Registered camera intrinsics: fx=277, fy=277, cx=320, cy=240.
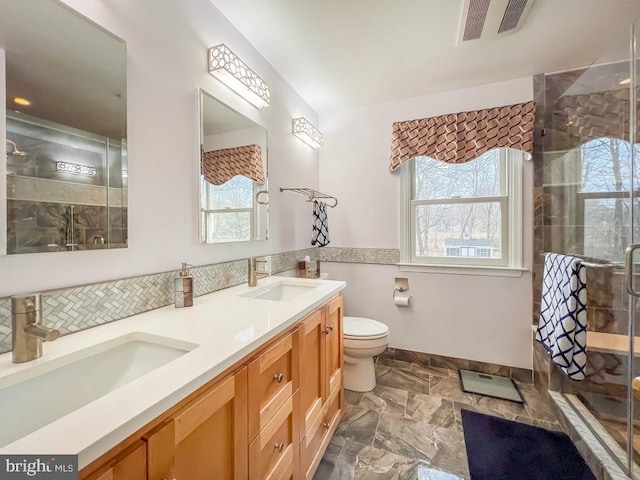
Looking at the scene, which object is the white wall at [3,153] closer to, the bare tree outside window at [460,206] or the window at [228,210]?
the window at [228,210]

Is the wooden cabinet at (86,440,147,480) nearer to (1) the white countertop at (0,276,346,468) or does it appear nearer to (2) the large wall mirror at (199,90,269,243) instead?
(1) the white countertop at (0,276,346,468)

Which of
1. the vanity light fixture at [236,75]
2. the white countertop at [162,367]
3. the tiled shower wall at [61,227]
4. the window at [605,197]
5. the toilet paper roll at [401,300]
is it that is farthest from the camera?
the toilet paper roll at [401,300]

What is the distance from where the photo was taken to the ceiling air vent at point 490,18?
1.36 m

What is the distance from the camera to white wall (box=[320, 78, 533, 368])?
219 centimetres

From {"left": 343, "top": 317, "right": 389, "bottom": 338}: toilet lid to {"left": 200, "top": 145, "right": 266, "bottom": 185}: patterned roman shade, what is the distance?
1215 mm

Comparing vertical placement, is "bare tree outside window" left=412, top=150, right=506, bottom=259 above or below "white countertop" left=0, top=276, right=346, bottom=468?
above

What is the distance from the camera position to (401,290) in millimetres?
2482

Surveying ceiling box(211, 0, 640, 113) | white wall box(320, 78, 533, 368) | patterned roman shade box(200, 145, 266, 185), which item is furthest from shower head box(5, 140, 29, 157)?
white wall box(320, 78, 533, 368)

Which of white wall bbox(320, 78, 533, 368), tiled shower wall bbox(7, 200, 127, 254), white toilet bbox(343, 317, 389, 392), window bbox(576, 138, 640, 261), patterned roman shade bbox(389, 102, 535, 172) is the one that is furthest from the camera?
white wall bbox(320, 78, 533, 368)

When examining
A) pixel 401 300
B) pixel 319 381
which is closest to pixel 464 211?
pixel 401 300

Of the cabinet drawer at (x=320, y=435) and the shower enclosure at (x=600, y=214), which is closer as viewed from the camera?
the cabinet drawer at (x=320, y=435)

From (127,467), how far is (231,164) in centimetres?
139

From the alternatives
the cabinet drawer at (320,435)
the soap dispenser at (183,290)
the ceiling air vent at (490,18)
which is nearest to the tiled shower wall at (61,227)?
the soap dispenser at (183,290)

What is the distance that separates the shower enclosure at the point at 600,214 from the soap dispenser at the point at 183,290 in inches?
75.5
